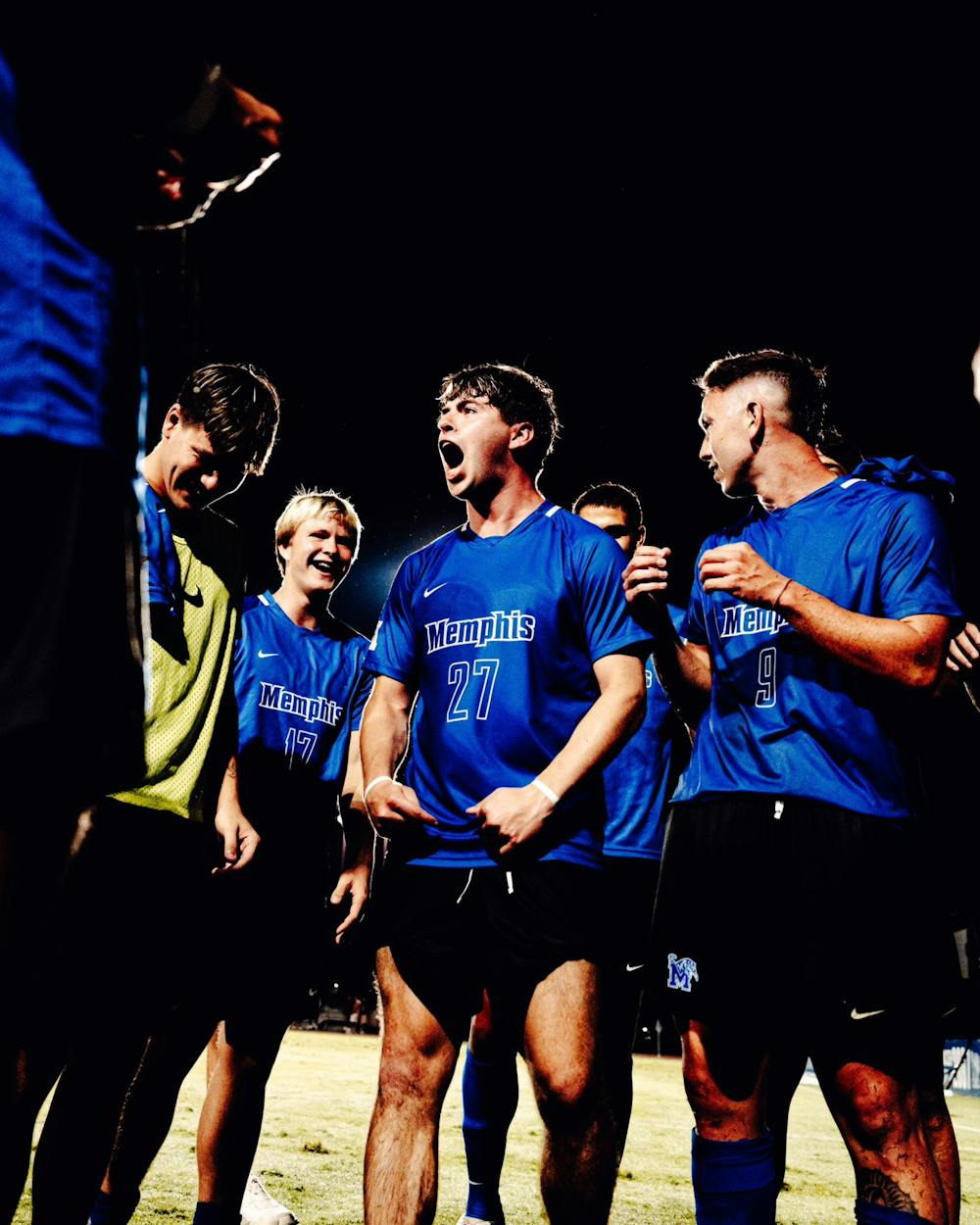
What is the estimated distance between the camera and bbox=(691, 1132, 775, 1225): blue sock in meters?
2.45

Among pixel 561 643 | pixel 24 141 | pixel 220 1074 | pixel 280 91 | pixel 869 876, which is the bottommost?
pixel 220 1074

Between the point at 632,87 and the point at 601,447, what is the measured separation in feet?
21.6

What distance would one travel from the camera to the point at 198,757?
10.0ft

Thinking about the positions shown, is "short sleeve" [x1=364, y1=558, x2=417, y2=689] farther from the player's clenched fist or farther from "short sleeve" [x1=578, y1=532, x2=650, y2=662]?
the player's clenched fist

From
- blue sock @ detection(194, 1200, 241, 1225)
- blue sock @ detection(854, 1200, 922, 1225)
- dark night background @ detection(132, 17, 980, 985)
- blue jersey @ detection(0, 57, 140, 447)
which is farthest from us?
dark night background @ detection(132, 17, 980, 985)

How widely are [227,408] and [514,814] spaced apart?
1.46m

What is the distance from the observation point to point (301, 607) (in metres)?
4.44

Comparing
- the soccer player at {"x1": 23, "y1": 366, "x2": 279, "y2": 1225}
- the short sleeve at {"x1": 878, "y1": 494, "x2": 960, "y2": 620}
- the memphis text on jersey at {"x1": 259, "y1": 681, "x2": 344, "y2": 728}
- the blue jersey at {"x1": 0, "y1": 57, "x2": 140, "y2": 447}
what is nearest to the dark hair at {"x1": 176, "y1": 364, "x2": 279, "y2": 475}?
the soccer player at {"x1": 23, "y1": 366, "x2": 279, "y2": 1225}

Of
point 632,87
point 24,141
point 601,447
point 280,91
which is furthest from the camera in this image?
point 601,447

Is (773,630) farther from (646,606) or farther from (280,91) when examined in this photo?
(280,91)

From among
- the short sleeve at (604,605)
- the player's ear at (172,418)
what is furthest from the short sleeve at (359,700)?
the short sleeve at (604,605)

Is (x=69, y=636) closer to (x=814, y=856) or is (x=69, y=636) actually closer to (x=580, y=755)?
(x=580, y=755)

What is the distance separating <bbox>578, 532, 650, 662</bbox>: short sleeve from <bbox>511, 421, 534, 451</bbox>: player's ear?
430 millimetres

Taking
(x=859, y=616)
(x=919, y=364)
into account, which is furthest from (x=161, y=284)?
(x=919, y=364)
